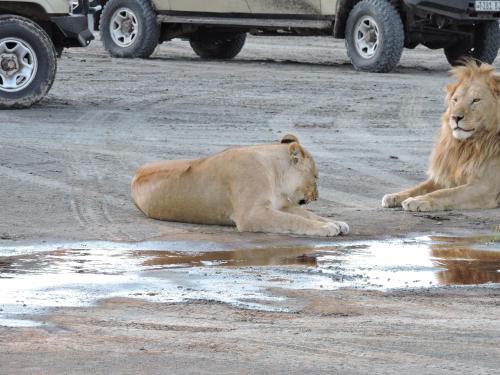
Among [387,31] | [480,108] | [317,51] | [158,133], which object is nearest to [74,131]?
[158,133]

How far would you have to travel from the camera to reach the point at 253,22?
1962 centimetres

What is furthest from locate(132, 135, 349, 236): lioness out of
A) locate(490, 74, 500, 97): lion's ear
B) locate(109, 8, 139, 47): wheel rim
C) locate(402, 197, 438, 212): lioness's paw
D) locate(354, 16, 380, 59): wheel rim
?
locate(109, 8, 139, 47): wheel rim

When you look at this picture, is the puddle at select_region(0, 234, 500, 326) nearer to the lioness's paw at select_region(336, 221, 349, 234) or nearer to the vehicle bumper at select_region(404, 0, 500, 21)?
the lioness's paw at select_region(336, 221, 349, 234)

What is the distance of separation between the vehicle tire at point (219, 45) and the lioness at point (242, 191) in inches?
473

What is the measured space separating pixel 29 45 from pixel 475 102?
5745 millimetres

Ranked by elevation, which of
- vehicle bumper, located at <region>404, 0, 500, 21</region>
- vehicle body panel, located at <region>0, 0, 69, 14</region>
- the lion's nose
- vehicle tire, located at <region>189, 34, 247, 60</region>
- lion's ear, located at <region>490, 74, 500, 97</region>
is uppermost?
vehicle body panel, located at <region>0, 0, 69, 14</region>

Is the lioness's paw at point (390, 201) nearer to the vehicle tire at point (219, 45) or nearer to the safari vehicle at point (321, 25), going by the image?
the safari vehicle at point (321, 25)

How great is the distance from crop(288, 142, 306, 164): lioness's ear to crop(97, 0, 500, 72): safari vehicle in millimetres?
9431

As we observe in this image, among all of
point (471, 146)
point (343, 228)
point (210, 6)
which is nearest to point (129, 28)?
point (210, 6)

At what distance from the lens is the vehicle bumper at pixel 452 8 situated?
18062mm

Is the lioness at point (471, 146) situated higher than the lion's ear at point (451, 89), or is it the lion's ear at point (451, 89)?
the lion's ear at point (451, 89)

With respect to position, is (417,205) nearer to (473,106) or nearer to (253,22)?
(473,106)

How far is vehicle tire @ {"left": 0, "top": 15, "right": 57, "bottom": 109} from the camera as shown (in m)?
14.3

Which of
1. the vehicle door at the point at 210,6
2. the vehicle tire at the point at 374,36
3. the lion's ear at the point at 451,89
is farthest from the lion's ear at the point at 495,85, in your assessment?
the vehicle door at the point at 210,6
